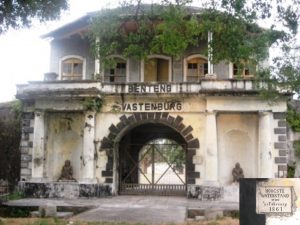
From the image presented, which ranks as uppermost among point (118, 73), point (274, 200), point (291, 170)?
point (118, 73)

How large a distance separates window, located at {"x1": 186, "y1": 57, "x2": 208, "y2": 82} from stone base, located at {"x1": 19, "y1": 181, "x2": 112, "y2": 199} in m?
6.44

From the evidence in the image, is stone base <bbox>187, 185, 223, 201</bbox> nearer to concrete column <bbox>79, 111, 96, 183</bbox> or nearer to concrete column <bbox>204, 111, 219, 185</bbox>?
concrete column <bbox>204, 111, 219, 185</bbox>

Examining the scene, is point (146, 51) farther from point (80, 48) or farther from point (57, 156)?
point (80, 48)

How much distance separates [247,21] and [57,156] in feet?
39.4

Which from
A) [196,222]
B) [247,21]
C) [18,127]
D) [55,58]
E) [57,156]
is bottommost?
[196,222]


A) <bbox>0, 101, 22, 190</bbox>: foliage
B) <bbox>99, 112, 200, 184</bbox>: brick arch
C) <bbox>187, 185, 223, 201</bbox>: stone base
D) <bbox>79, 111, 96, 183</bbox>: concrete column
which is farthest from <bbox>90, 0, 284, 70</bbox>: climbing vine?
<bbox>0, 101, 22, 190</bbox>: foliage

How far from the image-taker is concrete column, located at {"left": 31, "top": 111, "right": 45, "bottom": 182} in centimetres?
1897

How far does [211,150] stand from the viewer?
18250mm

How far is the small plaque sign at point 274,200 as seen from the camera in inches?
288

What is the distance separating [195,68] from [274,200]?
14532 mm

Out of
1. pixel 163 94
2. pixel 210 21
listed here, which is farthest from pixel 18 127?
pixel 210 21

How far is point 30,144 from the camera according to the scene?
19594 mm

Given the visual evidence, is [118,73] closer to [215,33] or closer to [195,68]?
[195,68]

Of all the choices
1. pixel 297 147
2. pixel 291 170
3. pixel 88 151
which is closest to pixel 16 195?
pixel 88 151
